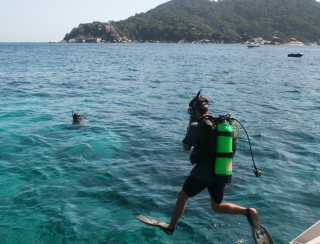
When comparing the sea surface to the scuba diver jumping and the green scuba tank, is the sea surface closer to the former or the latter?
the scuba diver jumping

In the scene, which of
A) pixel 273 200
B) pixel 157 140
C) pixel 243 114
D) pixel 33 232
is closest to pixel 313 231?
pixel 273 200

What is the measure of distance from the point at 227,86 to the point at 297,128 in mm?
16509

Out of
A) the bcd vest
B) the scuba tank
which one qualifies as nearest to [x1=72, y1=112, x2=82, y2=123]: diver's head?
the bcd vest

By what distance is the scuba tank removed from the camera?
6.57 m

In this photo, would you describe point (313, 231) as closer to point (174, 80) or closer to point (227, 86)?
point (227, 86)

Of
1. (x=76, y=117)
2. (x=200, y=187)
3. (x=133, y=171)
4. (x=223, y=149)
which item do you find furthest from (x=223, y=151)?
(x=76, y=117)

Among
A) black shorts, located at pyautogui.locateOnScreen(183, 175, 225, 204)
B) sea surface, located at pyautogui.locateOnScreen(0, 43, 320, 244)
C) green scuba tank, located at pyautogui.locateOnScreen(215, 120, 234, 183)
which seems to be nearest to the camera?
Result: green scuba tank, located at pyautogui.locateOnScreen(215, 120, 234, 183)

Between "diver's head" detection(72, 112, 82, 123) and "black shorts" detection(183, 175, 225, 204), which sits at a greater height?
"black shorts" detection(183, 175, 225, 204)

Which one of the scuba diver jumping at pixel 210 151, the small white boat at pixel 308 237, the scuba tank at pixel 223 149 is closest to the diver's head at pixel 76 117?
the scuba diver jumping at pixel 210 151

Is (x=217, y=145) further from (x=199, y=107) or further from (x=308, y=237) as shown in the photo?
(x=308, y=237)

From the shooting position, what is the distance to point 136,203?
10.2 meters

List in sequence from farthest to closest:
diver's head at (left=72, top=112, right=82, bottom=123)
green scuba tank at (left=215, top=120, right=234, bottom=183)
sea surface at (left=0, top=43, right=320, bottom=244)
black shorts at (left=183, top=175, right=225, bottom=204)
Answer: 1. diver's head at (left=72, top=112, right=82, bottom=123)
2. sea surface at (left=0, top=43, right=320, bottom=244)
3. black shorts at (left=183, top=175, right=225, bottom=204)
4. green scuba tank at (left=215, top=120, right=234, bottom=183)

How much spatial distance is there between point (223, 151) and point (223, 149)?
4 cm

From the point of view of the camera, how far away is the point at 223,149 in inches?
261
